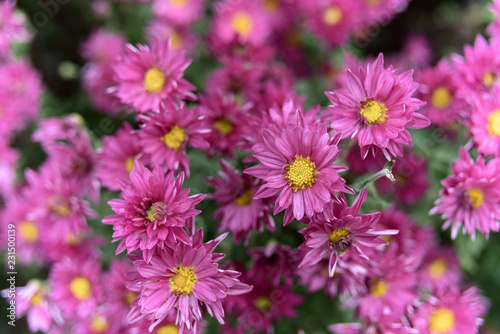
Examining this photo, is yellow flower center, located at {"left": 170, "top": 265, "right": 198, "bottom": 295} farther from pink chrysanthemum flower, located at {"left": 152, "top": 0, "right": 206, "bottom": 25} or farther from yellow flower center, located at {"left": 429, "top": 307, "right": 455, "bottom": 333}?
pink chrysanthemum flower, located at {"left": 152, "top": 0, "right": 206, "bottom": 25}

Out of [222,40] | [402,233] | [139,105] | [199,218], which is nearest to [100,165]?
[139,105]

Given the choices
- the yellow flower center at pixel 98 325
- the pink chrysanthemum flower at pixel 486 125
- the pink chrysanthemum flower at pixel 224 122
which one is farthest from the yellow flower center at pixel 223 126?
the yellow flower center at pixel 98 325

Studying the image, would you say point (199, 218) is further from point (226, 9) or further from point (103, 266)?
point (226, 9)

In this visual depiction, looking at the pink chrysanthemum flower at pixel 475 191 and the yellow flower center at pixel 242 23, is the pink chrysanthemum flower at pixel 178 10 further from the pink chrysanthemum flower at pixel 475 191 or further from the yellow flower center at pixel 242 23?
the pink chrysanthemum flower at pixel 475 191

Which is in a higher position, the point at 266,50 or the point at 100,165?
the point at 266,50

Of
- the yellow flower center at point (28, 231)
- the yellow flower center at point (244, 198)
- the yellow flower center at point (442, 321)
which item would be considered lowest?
the yellow flower center at point (28, 231)

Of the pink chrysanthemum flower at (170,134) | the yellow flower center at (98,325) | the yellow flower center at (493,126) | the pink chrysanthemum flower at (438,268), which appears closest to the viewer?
the pink chrysanthemum flower at (170,134)
